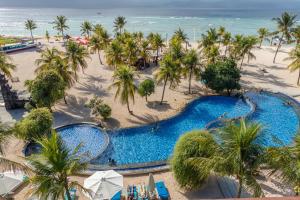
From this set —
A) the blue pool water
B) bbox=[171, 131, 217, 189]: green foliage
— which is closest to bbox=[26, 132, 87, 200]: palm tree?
bbox=[171, 131, 217, 189]: green foliage

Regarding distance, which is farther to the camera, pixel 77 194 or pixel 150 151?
pixel 150 151

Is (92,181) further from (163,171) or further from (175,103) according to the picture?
(175,103)

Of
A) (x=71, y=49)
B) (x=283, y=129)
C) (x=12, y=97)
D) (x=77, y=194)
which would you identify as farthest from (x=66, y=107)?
(x=283, y=129)

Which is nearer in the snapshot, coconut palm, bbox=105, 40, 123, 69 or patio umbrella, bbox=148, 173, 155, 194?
patio umbrella, bbox=148, 173, 155, 194

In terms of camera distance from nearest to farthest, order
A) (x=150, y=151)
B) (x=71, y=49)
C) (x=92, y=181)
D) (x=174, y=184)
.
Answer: (x=92, y=181) < (x=174, y=184) < (x=150, y=151) < (x=71, y=49)

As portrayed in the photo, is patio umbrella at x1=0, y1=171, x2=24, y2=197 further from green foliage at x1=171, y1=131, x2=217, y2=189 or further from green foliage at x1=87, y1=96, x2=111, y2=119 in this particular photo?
green foliage at x1=87, y1=96, x2=111, y2=119

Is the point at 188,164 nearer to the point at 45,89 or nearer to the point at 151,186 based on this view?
the point at 151,186

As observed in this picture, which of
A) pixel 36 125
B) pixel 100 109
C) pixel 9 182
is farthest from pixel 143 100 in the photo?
pixel 9 182
